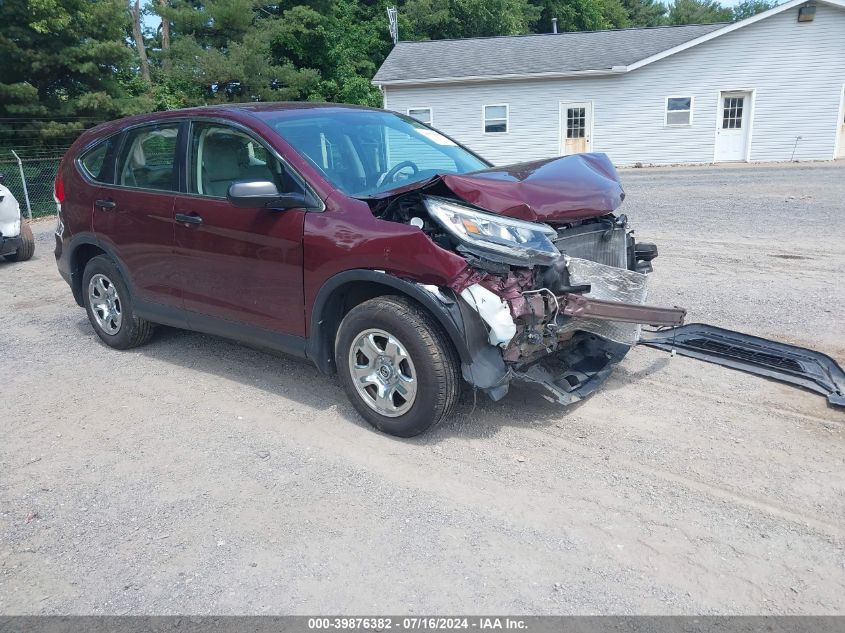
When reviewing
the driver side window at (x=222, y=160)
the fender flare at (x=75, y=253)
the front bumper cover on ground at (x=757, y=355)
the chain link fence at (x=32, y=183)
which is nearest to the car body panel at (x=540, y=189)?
the driver side window at (x=222, y=160)

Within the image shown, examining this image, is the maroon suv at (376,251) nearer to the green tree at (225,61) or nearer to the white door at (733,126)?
the white door at (733,126)

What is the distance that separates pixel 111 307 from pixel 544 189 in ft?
12.9

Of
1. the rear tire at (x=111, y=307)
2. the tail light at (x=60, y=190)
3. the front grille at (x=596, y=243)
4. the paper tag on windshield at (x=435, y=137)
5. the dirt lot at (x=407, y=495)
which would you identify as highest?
the paper tag on windshield at (x=435, y=137)

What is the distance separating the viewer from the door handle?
4898 mm

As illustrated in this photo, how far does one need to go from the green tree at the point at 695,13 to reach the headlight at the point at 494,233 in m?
60.3

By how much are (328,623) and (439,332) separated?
170 cm

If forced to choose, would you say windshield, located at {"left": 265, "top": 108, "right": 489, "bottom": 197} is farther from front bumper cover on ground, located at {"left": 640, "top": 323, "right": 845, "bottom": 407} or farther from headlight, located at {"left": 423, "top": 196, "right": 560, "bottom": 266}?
front bumper cover on ground, located at {"left": 640, "top": 323, "right": 845, "bottom": 407}

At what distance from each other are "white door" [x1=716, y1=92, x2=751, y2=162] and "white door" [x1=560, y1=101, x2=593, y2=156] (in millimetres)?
4437

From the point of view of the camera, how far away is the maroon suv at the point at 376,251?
3885 millimetres

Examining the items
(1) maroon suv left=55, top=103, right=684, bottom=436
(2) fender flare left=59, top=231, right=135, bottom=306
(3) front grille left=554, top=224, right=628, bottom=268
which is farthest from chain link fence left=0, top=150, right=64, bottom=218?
(3) front grille left=554, top=224, right=628, bottom=268

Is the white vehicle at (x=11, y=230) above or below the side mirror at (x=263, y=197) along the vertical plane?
below

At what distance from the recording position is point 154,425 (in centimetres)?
459

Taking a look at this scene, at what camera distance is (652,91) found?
2486 cm

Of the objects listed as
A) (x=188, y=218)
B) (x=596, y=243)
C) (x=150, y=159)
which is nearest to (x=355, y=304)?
(x=188, y=218)
